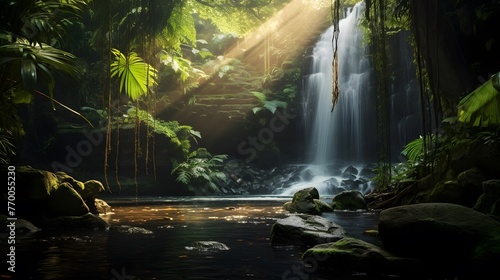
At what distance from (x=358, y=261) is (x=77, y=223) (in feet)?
18.0

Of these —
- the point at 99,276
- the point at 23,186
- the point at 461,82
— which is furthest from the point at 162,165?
the point at 99,276

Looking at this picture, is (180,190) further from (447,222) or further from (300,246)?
(447,222)

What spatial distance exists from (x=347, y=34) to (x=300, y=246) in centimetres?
2067

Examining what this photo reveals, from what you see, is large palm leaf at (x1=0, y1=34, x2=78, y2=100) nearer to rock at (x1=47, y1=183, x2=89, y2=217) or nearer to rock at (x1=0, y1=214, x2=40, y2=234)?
rock at (x1=0, y1=214, x2=40, y2=234)

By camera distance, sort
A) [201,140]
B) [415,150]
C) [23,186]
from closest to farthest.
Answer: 1. [23,186]
2. [415,150]
3. [201,140]

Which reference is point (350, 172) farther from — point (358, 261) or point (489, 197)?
point (358, 261)

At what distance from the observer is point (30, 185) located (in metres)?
8.02

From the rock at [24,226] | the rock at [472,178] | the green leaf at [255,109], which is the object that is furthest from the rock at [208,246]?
the green leaf at [255,109]

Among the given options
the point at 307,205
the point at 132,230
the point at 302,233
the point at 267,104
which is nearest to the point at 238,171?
the point at 267,104

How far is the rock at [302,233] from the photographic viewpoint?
20.5 feet

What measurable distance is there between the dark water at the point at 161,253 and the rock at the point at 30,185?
109cm

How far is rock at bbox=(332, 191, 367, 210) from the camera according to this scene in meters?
11.6

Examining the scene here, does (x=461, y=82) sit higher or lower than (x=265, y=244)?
higher

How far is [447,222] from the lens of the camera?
15.2 ft
